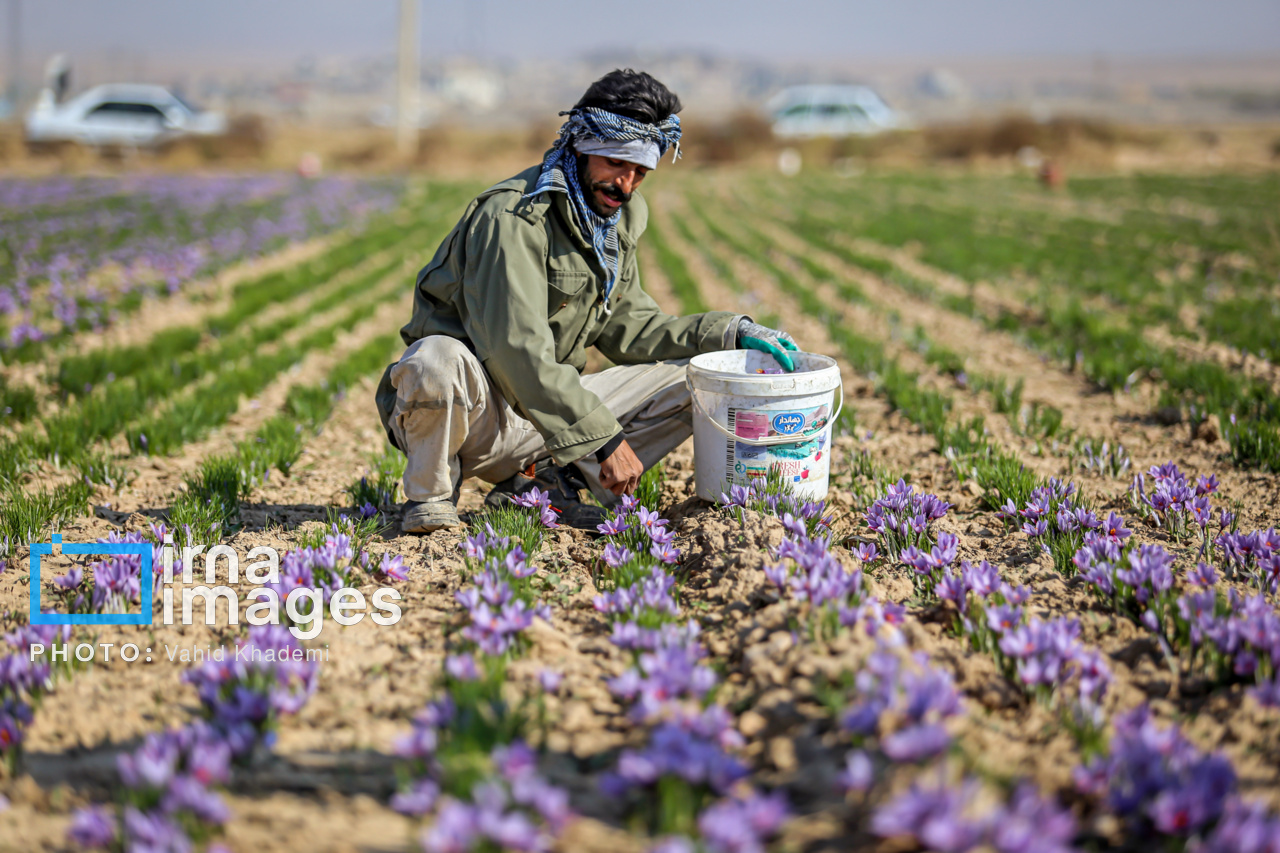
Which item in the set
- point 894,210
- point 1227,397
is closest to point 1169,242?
point 894,210

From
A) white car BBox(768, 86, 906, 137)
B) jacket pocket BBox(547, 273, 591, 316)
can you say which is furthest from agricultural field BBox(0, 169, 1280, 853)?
white car BBox(768, 86, 906, 137)

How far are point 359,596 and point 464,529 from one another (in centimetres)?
79

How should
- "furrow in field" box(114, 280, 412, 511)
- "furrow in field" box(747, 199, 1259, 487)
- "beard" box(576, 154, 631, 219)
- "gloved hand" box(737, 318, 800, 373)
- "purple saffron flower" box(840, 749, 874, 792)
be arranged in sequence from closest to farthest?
"purple saffron flower" box(840, 749, 874, 792) → "beard" box(576, 154, 631, 219) → "gloved hand" box(737, 318, 800, 373) → "furrow in field" box(114, 280, 412, 511) → "furrow in field" box(747, 199, 1259, 487)

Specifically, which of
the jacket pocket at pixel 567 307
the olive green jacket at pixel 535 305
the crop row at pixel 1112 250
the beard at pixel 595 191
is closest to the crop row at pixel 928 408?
the olive green jacket at pixel 535 305

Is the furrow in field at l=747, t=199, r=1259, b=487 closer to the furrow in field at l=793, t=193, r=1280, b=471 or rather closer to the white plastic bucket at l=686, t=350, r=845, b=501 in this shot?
the furrow in field at l=793, t=193, r=1280, b=471

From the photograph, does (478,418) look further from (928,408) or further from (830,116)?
(830,116)

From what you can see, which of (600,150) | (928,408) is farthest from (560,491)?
(928,408)

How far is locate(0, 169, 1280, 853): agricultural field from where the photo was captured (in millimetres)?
2004

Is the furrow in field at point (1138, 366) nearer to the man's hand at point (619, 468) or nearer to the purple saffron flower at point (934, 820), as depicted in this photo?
the man's hand at point (619, 468)

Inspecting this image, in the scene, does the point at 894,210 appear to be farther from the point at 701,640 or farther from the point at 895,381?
the point at 701,640

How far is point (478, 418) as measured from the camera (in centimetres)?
387

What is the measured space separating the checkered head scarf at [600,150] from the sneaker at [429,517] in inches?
49.6

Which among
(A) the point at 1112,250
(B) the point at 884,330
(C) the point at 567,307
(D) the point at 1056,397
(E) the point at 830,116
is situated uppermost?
(E) the point at 830,116

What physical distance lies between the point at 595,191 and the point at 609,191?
2.4 inches
